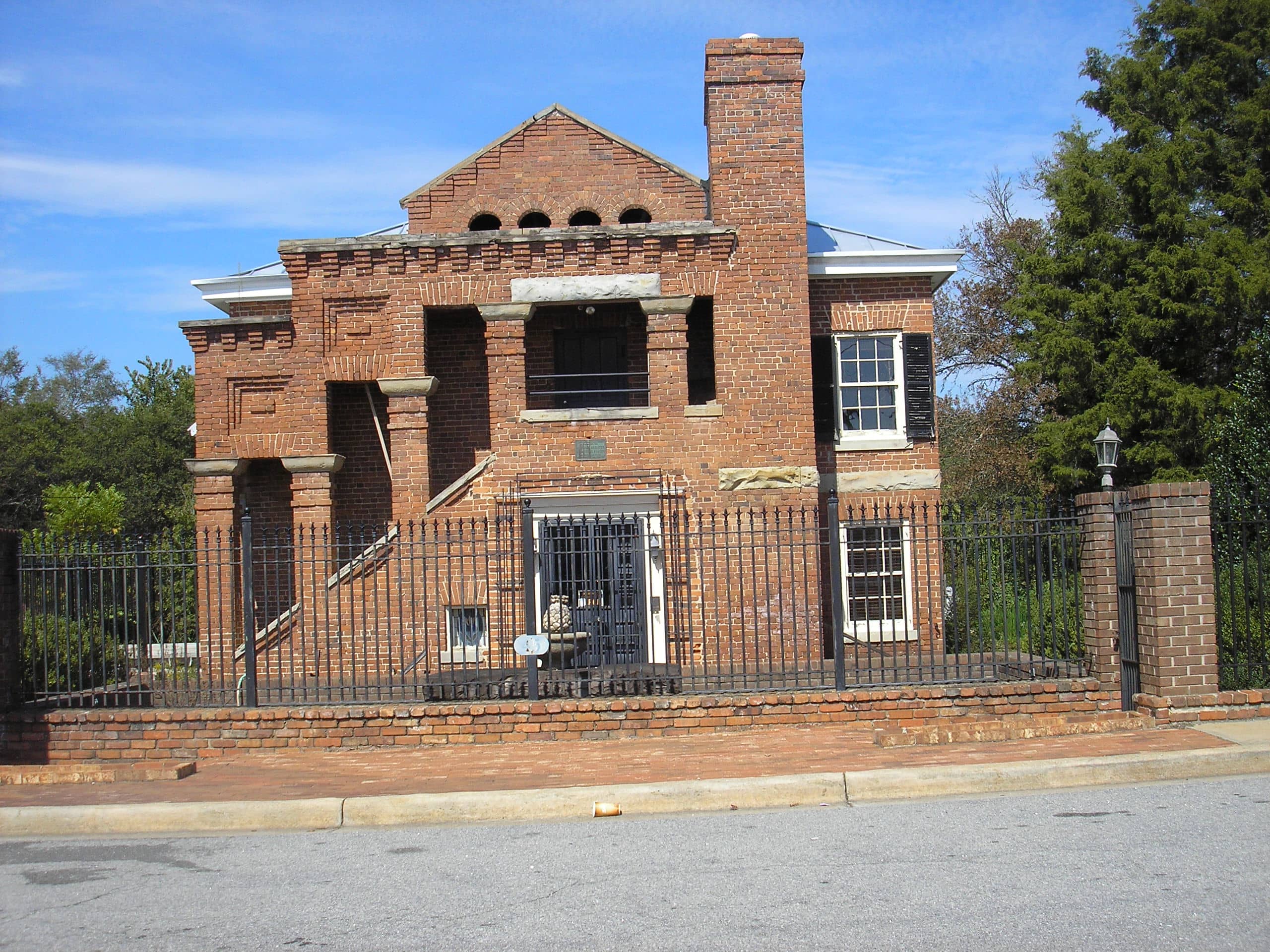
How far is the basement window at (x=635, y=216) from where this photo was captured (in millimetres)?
17000

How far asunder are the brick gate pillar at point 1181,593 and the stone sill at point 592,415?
6.93 m

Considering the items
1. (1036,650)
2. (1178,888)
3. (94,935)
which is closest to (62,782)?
(94,935)

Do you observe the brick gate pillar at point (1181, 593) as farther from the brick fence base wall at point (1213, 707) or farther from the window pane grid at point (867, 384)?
the window pane grid at point (867, 384)

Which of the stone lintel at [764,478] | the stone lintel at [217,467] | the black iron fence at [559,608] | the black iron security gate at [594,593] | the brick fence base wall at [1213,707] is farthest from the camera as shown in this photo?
the stone lintel at [217,467]

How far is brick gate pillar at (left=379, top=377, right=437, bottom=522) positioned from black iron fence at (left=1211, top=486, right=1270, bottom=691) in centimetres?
989

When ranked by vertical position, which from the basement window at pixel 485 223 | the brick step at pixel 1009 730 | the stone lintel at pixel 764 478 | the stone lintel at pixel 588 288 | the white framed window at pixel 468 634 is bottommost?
the brick step at pixel 1009 730

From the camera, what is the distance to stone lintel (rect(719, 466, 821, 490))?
49.1 feet

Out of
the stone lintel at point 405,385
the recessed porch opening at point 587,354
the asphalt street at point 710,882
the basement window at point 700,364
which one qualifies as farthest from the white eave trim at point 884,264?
the asphalt street at point 710,882

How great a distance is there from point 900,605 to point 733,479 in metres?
3.33

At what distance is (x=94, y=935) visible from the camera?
5523 mm

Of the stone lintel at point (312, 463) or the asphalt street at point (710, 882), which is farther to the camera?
the stone lintel at point (312, 463)

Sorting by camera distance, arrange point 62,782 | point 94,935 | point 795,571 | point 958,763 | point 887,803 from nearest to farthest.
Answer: point 94,935
point 887,803
point 958,763
point 62,782
point 795,571

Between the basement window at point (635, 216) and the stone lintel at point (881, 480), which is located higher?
the basement window at point (635, 216)

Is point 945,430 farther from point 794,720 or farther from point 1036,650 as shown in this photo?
point 794,720
